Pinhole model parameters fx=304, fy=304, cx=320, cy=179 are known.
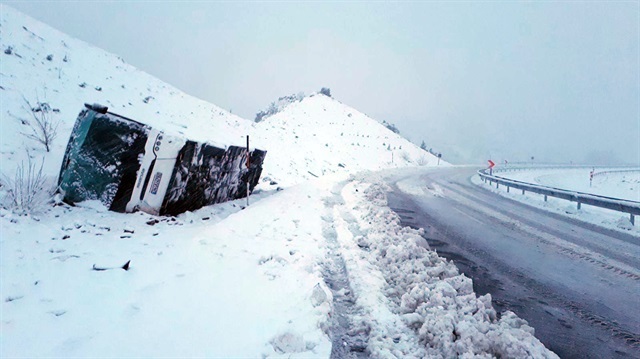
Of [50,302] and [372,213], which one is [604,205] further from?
[50,302]

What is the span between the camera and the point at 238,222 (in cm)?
721

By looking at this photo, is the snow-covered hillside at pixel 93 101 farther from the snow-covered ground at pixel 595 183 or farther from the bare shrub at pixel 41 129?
the snow-covered ground at pixel 595 183

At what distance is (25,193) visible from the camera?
5.95 metres

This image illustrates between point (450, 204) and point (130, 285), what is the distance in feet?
34.9

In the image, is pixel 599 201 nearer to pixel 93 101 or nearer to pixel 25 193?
pixel 25 193

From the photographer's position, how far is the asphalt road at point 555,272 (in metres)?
3.29

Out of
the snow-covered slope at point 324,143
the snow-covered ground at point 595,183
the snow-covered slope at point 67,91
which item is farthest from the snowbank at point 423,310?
the snow-covered ground at point 595,183

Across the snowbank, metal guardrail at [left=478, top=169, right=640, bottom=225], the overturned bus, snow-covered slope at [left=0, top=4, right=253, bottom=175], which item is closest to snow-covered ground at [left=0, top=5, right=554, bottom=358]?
the snowbank

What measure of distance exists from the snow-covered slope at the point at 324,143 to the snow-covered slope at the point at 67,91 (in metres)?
3.83

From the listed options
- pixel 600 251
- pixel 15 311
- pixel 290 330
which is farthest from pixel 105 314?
pixel 600 251

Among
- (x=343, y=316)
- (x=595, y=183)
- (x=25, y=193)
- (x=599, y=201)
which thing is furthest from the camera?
(x=595, y=183)

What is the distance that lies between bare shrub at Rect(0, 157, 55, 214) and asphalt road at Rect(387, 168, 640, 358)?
25.5 feet

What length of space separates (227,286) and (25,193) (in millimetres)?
4981

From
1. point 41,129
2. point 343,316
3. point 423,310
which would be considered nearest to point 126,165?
point 41,129
